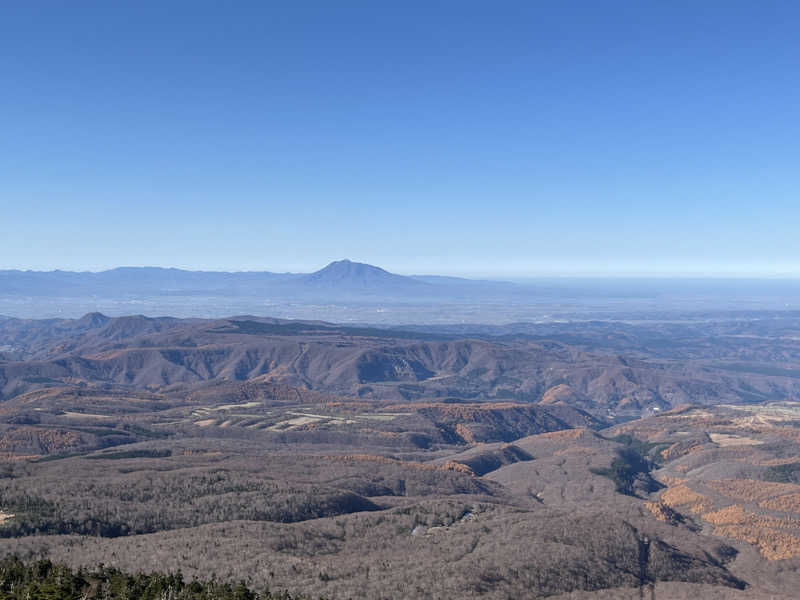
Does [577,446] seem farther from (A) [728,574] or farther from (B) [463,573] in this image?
(B) [463,573]

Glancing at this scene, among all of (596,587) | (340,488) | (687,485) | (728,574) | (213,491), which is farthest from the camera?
(687,485)

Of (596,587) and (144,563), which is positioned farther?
(596,587)

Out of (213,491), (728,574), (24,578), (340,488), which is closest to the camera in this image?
(24,578)

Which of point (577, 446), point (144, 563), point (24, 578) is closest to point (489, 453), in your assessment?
point (577, 446)

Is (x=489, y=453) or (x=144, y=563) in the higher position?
(x=144, y=563)

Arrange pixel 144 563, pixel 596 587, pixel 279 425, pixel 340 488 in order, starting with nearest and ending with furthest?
pixel 144 563
pixel 596 587
pixel 340 488
pixel 279 425

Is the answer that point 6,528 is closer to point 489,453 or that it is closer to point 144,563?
point 144,563

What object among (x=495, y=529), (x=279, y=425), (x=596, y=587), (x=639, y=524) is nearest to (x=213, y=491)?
(x=495, y=529)

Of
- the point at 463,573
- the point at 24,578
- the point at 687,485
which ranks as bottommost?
the point at 687,485

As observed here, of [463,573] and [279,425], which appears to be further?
[279,425]
